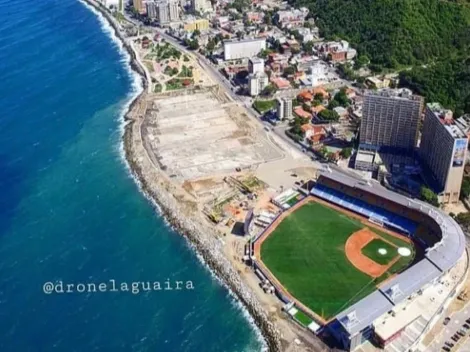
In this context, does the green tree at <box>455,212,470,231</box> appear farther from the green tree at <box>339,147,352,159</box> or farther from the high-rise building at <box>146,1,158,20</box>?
the high-rise building at <box>146,1,158,20</box>

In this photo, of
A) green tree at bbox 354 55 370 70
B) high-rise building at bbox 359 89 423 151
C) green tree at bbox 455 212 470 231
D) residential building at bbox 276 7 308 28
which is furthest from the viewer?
residential building at bbox 276 7 308 28

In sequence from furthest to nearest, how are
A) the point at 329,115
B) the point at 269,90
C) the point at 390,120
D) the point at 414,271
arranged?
the point at 269,90
the point at 329,115
the point at 390,120
the point at 414,271

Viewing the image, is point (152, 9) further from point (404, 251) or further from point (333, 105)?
point (404, 251)

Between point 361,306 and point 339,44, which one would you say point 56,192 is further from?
point 339,44

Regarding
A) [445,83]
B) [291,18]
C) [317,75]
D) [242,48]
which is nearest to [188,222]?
[317,75]

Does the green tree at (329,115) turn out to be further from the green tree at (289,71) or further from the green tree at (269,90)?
the green tree at (289,71)

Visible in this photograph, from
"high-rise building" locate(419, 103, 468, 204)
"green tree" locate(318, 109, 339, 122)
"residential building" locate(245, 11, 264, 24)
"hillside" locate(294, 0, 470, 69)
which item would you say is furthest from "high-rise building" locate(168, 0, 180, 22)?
"high-rise building" locate(419, 103, 468, 204)
